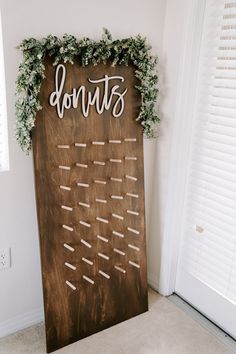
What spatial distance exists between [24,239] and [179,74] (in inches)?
→ 47.4

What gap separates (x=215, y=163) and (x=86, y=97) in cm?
78

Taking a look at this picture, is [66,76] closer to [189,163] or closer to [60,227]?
[60,227]

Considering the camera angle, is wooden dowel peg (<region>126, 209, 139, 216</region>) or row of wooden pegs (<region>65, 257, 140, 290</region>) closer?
row of wooden pegs (<region>65, 257, 140, 290</region>)

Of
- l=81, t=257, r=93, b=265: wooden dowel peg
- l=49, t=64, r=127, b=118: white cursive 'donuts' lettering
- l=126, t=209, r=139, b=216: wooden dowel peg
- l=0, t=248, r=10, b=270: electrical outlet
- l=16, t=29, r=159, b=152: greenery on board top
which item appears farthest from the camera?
l=126, t=209, r=139, b=216: wooden dowel peg

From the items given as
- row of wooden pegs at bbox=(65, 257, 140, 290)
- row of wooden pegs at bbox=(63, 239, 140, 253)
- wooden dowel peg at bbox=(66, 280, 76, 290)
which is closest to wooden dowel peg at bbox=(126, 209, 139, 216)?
row of wooden pegs at bbox=(63, 239, 140, 253)

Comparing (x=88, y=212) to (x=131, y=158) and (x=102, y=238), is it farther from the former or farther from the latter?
(x=131, y=158)

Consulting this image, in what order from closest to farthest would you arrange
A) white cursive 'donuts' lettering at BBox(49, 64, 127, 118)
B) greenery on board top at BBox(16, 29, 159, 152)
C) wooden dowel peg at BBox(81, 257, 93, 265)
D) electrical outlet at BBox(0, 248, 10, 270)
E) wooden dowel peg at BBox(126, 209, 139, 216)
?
1. greenery on board top at BBox(16, 29, 159, 152)
2. white cursive 'donuts' lettering at BBox(49, 64, 127, 118)
3. electrical outlet at BBox(0, 248, 10, 270)
4. wooden dowel peg at BBox(81, 257, 93, 265)
5. wooden dowel peg at BBox(126, 209, 139, 216)

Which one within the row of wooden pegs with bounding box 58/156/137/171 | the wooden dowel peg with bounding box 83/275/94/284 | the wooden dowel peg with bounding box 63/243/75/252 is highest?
the row of wooden pegs with bounding box 58/156/137/171

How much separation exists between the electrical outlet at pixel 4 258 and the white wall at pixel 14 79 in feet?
0.09

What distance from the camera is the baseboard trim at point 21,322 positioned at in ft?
5.89

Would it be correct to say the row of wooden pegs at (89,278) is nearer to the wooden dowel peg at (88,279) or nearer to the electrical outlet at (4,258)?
the wooden dowel peg at (88,279)

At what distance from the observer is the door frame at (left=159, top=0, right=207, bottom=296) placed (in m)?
1.75

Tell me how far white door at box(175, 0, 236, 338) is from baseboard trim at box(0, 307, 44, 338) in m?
0.93

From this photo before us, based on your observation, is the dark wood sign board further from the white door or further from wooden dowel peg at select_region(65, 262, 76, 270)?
the white door
